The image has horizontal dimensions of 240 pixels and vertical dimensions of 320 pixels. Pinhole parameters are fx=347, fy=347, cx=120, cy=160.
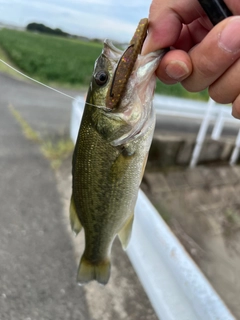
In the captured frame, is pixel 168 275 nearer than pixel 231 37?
No

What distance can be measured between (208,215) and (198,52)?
3382mm

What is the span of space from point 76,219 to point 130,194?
353mm

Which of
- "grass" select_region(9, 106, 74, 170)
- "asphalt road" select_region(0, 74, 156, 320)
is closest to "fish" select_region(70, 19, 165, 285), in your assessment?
"asphalt road" select_region(0, 74, 156, 320)

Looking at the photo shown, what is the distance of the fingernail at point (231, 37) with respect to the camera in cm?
116

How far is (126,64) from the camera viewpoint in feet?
4.27

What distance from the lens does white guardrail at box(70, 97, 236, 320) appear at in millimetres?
1851

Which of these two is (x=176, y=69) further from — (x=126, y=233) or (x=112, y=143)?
(x=126, y=233)

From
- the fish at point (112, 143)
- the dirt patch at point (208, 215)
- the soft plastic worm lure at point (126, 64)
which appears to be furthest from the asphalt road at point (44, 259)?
the soft plastic worm lure at point (126, 64)

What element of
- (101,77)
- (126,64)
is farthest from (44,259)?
(126,64)

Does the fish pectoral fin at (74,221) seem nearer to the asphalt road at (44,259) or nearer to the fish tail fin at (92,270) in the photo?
the fish tail fin at (92,270)

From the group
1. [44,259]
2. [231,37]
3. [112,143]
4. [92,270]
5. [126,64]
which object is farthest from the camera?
[44,259]

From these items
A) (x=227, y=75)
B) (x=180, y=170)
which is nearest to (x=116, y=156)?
(x=227, y=75)

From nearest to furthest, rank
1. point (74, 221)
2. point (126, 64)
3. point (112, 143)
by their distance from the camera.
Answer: point (126, 64)
point (112, 143)
point (74, 221)

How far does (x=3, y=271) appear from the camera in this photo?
8.56 ft
